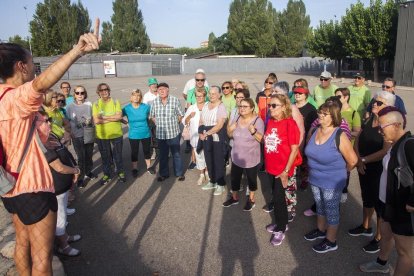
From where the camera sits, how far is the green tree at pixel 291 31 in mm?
58500

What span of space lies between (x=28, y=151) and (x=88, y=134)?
3.86 metres

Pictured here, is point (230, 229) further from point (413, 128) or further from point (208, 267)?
point (413, 128)

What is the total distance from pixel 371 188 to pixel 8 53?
12.5 ft

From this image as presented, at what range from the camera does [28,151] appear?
1.97 metres

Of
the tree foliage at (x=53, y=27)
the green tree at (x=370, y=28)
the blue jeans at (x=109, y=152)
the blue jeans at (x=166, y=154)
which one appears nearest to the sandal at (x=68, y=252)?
the blue jeans at (x=109, y=152)

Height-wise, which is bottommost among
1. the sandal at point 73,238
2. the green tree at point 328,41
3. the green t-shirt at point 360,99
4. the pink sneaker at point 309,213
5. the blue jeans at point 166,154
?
the sandal at point 73,238

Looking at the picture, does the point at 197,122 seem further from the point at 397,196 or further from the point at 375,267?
the point at 397,196

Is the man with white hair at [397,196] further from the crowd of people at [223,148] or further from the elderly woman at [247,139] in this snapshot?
the elderly woman at [247,139]

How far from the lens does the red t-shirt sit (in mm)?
3665

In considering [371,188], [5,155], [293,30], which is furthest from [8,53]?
[293,30]

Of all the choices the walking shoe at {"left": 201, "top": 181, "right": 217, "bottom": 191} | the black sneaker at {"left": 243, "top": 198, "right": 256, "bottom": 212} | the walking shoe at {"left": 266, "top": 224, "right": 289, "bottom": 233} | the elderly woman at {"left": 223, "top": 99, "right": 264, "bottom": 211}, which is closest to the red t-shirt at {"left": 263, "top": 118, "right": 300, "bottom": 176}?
the elderly woman at {"left": 223, "top": 99, "right": 264, "bottom": 211}

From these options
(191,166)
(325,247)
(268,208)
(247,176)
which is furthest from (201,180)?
(325,247)

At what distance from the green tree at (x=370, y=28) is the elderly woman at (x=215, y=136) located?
24.4m

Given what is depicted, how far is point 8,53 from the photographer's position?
5.96 feet
